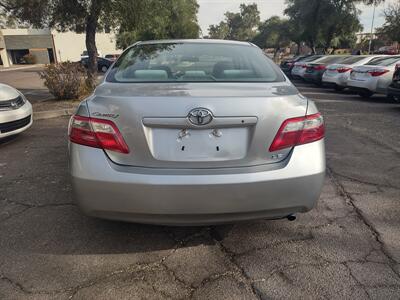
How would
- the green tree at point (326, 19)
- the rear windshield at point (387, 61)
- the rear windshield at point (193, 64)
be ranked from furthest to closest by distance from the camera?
the green tree at point (326, 19)
the rear windshield at point (387, 61)
the rear windshield at point (193, 64)

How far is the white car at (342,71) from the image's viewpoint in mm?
12273

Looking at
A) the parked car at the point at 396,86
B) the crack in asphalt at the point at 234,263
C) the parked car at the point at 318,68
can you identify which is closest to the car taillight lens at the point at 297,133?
the crack in asphalt at the point at 234,263

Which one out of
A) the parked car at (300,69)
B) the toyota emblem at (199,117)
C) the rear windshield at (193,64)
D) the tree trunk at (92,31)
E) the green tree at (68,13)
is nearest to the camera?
the toyota emblem at (199,117)

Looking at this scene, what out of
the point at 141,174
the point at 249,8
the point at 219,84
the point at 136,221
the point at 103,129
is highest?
the point at 249,8

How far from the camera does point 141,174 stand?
222 centimetres

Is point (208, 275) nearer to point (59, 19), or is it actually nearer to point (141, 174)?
point (141, 174)

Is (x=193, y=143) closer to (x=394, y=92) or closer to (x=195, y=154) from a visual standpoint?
(x=195, y=154)

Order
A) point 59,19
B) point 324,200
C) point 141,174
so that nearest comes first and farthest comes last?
point 141,174 → point 324,200 → point 59,19

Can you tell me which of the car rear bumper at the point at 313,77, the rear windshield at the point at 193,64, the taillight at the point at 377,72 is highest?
the rear windshield at the point at 193,64

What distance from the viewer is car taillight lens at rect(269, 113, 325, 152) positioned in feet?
7.54

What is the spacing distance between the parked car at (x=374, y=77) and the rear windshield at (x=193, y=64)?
7.88 metres

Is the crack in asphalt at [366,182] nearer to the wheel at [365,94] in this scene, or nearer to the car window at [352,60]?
the wheel at [365,94]

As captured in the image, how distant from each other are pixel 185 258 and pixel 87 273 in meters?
0.70

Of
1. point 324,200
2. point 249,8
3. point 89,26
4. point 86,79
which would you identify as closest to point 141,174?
point 324,200
